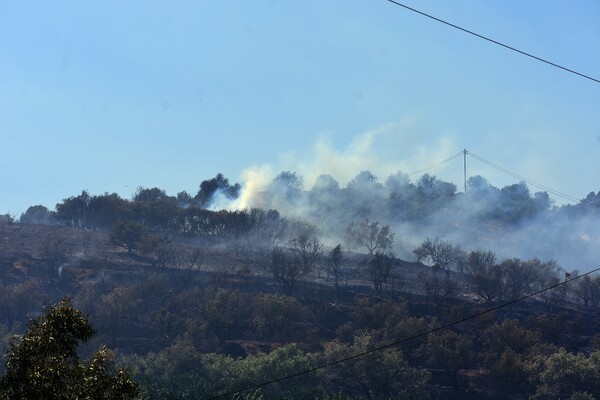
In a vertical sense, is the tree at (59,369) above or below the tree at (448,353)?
above

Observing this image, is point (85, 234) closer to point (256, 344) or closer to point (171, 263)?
point (171, 263)

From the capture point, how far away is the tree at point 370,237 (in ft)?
500

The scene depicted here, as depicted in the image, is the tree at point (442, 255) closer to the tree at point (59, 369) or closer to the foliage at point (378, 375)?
the foliage at point (378, 375)

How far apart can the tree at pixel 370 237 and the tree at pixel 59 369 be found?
134 metres

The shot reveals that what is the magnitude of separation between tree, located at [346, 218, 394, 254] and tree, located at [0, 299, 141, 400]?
133780mm

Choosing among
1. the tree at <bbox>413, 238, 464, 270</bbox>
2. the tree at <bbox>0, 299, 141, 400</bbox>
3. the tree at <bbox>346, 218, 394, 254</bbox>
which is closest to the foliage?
the tree at <bbox>413, 238, 464, 270</bbox>

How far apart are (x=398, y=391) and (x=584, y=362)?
18865 millimetres

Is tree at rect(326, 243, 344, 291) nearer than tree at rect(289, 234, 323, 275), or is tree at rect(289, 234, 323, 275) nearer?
tree at rect(289, 234, 323, 275)

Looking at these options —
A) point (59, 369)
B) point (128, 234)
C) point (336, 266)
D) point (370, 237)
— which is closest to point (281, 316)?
point (336, 266)

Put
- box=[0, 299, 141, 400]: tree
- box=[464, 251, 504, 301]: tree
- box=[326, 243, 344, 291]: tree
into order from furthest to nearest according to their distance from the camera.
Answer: box=[326, 243, 344, 291]: tree < box=[464, 251, 504, 301]: tree < box=[0, 299, 141, 400]: tree

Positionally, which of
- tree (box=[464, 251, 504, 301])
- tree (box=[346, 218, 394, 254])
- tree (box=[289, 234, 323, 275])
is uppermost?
tree (box=[346, 218, 394, 254])

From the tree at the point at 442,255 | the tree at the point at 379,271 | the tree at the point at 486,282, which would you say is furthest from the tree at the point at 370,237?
the tree at the point at 486,282

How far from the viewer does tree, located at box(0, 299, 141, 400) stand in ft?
55.9

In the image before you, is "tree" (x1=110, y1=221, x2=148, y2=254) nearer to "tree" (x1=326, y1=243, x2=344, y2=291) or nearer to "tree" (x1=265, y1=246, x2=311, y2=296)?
"tree" (x1=265, y1=246, x2=311, y2=296)
